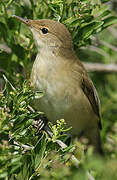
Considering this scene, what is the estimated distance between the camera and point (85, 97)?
3.52 meters

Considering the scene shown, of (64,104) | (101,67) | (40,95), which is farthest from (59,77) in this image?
(101,67)

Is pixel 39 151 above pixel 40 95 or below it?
below

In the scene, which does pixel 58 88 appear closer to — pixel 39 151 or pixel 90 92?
pixel 90 92

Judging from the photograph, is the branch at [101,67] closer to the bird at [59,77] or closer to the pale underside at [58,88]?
the bird at [59,77]

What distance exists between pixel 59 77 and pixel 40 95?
0.76 meters

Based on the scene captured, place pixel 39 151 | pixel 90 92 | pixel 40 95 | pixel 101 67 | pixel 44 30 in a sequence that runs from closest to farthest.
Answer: pixel 39 151 → pixel 40 95 → pixel 44 30 → pixel 90 92 → pixel 101 67

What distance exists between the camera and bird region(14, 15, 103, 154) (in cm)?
316

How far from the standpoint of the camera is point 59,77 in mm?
3205

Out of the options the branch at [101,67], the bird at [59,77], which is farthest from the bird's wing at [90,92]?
the branch at [101,67]

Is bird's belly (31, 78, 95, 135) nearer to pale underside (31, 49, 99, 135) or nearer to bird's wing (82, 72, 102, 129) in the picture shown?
pale underside (31, 49, 99, 135)

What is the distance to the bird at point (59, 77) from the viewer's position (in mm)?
3162

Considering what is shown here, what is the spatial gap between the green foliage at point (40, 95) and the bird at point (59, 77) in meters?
0.10

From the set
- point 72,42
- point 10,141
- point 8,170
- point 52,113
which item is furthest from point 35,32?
point 8,170

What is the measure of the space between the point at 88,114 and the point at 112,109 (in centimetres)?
75
